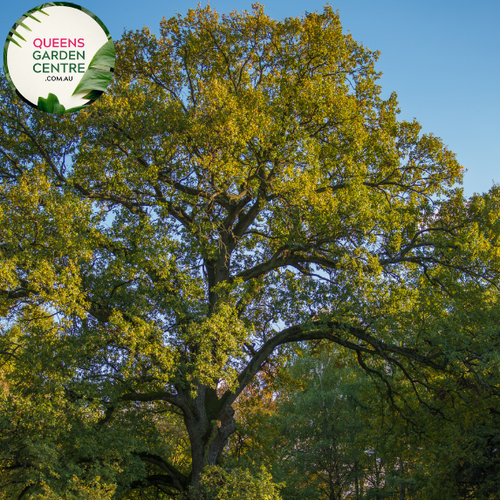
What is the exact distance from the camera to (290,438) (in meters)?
23.2

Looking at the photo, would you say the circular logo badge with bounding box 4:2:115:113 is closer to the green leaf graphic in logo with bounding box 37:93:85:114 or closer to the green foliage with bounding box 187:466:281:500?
the green leaf graphic in logo with bounding box 37:93:85:114

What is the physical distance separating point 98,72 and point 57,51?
46.8 inches

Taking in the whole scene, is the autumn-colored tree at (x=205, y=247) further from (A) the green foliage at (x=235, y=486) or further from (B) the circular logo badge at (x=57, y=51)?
(B) the circular logo badge at (x=57, y=51)

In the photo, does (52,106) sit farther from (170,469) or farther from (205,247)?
(170,469)

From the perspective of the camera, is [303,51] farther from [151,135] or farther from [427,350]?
[427,350]

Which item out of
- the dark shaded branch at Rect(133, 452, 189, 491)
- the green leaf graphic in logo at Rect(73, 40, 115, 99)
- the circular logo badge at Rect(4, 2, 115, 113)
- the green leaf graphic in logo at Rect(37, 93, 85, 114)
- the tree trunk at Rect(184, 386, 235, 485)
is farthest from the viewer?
the dark shaded branch at Rect(133, 452, 189, 491)

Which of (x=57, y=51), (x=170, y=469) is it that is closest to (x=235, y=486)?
(x=170, y=469)

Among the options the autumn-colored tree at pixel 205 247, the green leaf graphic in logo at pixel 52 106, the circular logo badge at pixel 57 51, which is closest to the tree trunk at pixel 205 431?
the autumn-colored tree at pixel 205 247

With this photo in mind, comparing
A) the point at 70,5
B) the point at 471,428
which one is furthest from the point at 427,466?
the point at 70,5

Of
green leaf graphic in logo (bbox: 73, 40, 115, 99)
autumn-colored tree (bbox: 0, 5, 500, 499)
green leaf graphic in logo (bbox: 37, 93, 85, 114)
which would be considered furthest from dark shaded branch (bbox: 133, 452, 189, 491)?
green leaf graphic in logo (bbox: 73, 40, 115, 99)

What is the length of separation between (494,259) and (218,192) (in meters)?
7.16

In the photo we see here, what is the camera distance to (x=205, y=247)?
12.3 meters

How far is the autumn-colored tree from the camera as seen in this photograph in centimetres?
985

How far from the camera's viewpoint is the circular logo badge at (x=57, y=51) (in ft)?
30.5
